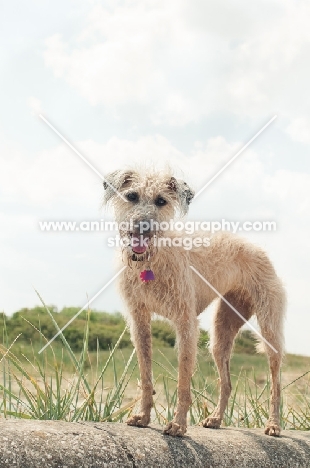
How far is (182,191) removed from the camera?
19.1 feet

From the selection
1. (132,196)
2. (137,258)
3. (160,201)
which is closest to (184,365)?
(137,258)

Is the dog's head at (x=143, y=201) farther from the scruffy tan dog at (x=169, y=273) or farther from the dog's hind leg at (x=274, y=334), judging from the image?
the dog's hind leg at (x=274, y=334)

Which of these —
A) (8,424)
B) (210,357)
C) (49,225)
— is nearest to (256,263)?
(210,357)

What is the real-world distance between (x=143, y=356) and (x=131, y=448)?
1169 millimetres

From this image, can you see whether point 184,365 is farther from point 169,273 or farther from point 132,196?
point 132,196

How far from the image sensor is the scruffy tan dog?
564cm

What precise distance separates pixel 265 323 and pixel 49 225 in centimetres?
307

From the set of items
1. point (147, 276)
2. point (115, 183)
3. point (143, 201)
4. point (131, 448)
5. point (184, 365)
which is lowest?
point (131, 448)

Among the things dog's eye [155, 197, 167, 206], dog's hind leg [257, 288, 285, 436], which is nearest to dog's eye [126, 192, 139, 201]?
dog's eye [155, 197, 167, 206]

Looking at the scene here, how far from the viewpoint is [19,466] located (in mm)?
4477

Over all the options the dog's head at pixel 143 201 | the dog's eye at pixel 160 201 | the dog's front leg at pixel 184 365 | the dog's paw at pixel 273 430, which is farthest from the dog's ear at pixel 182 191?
the dog's paw at pixel 273 430

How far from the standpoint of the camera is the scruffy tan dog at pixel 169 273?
5.64 m

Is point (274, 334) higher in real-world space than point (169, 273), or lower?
lower

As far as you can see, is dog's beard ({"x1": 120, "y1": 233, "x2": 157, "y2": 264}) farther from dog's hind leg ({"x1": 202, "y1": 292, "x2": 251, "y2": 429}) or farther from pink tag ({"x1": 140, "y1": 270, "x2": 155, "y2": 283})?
dog's hind leg ({"x1": 202, "y1": 292, "x2": 251, "y2": 429})
